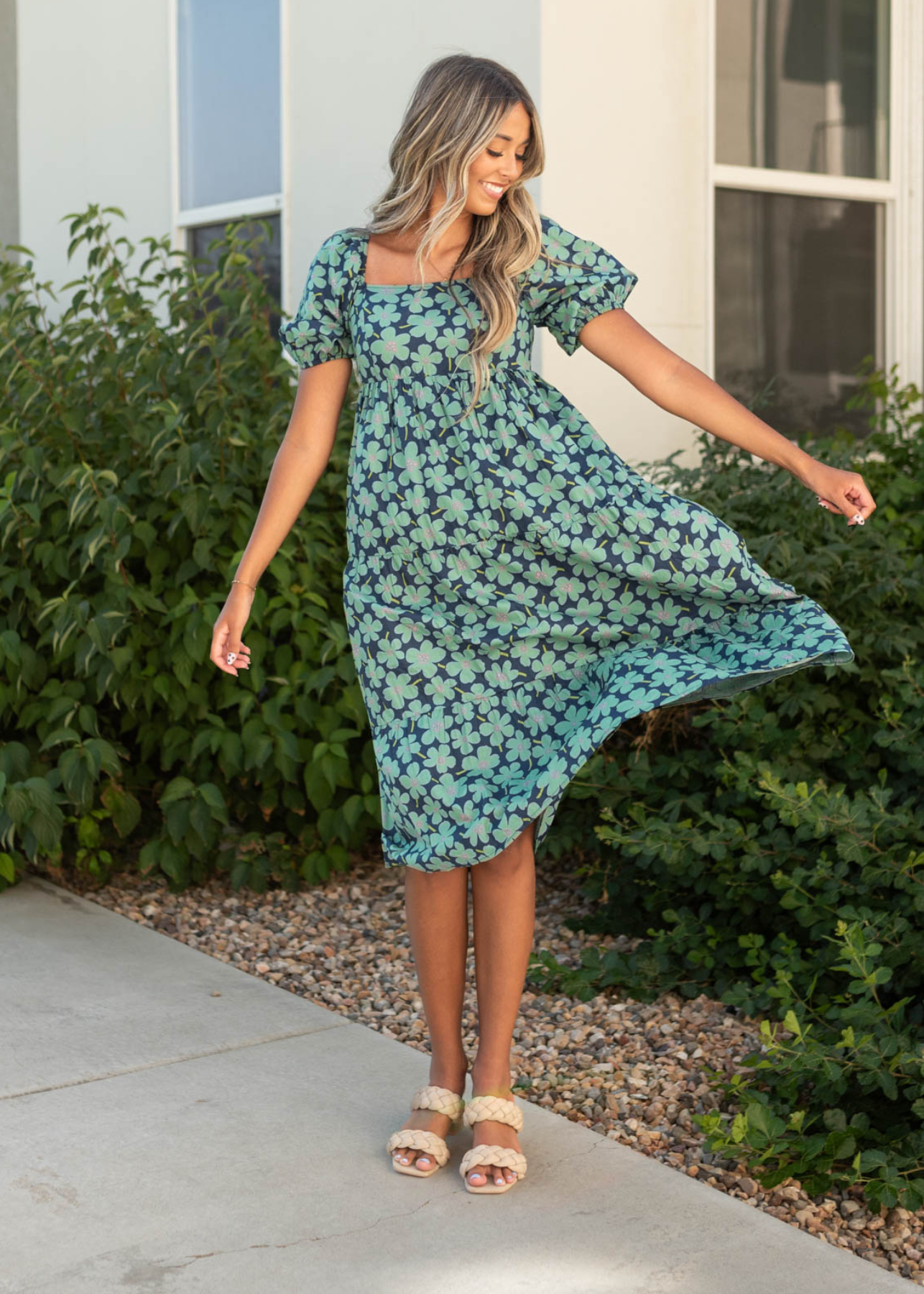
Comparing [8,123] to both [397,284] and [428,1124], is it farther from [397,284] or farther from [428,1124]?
[428,1124]

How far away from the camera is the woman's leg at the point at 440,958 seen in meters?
2.71

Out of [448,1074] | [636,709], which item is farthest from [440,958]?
[636,709]

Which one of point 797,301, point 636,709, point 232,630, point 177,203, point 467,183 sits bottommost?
point 636,709

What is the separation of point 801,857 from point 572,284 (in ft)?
4.86

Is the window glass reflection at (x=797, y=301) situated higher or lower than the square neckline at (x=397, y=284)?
higher

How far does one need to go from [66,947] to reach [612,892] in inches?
56.9

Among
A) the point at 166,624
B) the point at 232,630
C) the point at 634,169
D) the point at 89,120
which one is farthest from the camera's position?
the point at 89,120

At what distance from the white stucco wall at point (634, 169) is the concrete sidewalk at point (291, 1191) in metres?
2.43

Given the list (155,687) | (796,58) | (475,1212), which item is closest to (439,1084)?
(475,1212)

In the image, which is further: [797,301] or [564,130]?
[797,301]

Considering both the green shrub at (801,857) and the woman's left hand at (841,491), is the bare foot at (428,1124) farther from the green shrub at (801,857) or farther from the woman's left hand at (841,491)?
the woman's left hand at (841,491)

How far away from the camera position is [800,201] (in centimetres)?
552

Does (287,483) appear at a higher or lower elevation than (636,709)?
higher

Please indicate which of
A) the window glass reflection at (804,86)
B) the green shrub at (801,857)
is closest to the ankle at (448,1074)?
the green shrub at (801,857)
